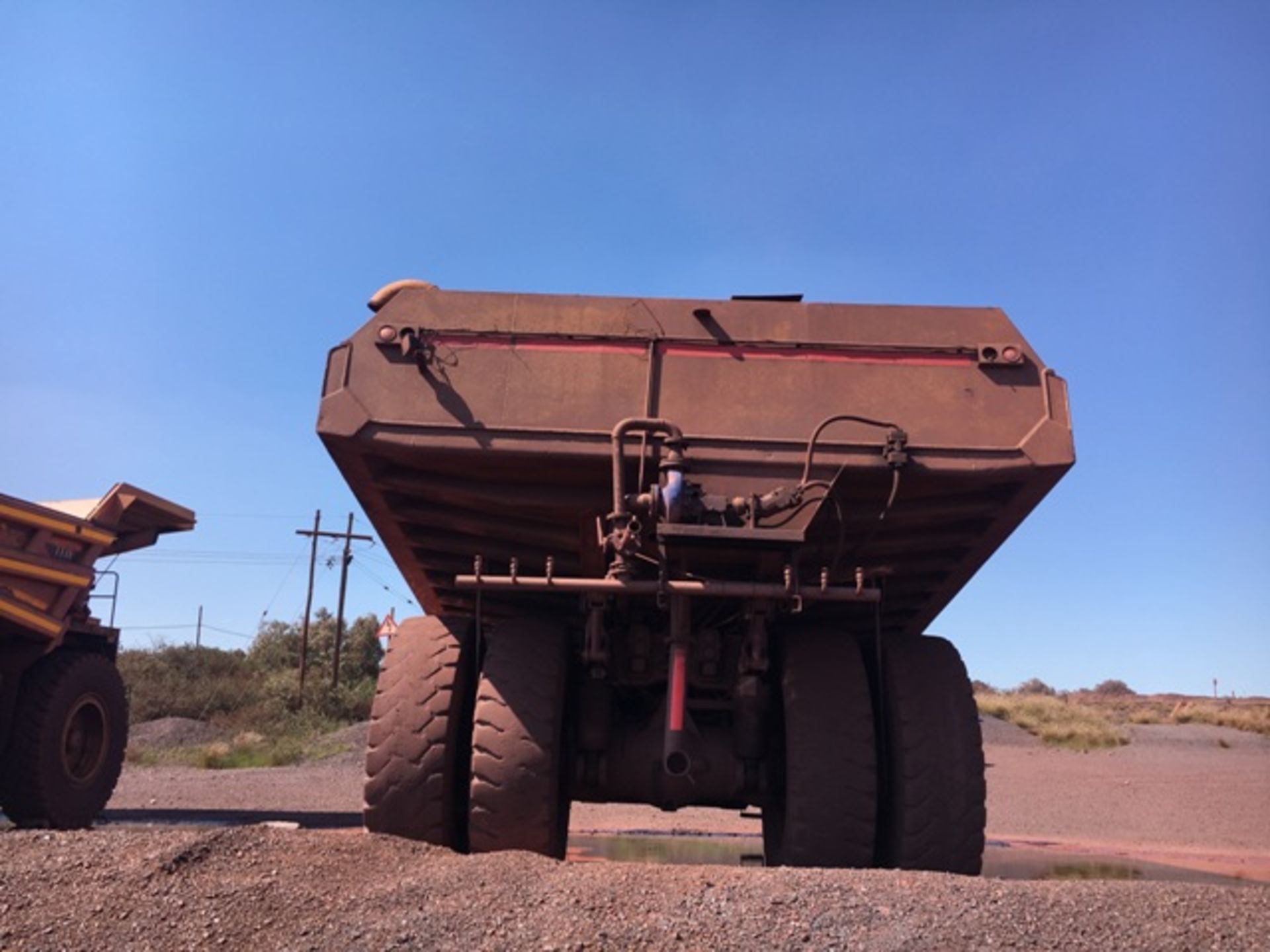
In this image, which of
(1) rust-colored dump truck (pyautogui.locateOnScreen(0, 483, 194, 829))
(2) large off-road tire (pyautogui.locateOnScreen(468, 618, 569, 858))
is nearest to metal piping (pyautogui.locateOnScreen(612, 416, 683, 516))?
(2) large off-road tire (pyautogui.locateOnScreen(468, 618, 569, 858))

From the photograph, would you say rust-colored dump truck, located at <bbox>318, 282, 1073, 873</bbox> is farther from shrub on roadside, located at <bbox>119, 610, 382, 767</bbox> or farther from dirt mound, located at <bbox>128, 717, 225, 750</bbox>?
dirt mound, located at <bbox>128, 717, 225, 750</bbox>

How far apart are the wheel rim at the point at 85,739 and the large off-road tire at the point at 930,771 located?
7904mm

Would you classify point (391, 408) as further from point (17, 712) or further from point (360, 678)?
point (360, 678)

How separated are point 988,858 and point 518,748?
19.4ft

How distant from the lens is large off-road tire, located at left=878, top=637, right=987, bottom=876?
16.5 ft

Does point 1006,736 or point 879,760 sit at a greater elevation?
point 879,760

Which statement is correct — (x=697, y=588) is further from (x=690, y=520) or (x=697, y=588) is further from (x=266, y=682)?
(x=266, y=682)

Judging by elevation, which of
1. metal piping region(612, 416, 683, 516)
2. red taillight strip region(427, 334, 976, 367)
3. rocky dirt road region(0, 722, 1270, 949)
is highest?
red taillight strip region(427, 334, 976, 367)

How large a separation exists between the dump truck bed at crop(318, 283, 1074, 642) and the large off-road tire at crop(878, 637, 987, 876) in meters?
0.60

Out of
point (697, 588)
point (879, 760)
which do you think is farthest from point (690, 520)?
point (879, 760)

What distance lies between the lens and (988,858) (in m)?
9.30

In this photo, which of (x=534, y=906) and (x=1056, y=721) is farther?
(x=1056, y=721)

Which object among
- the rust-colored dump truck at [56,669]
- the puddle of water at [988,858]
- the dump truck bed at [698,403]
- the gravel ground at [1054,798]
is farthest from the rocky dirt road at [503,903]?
the rust-colored dump truck at [56,669]

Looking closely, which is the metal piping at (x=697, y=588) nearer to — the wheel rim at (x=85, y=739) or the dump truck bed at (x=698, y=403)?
the dump truck bed at (x=698, y=403)
